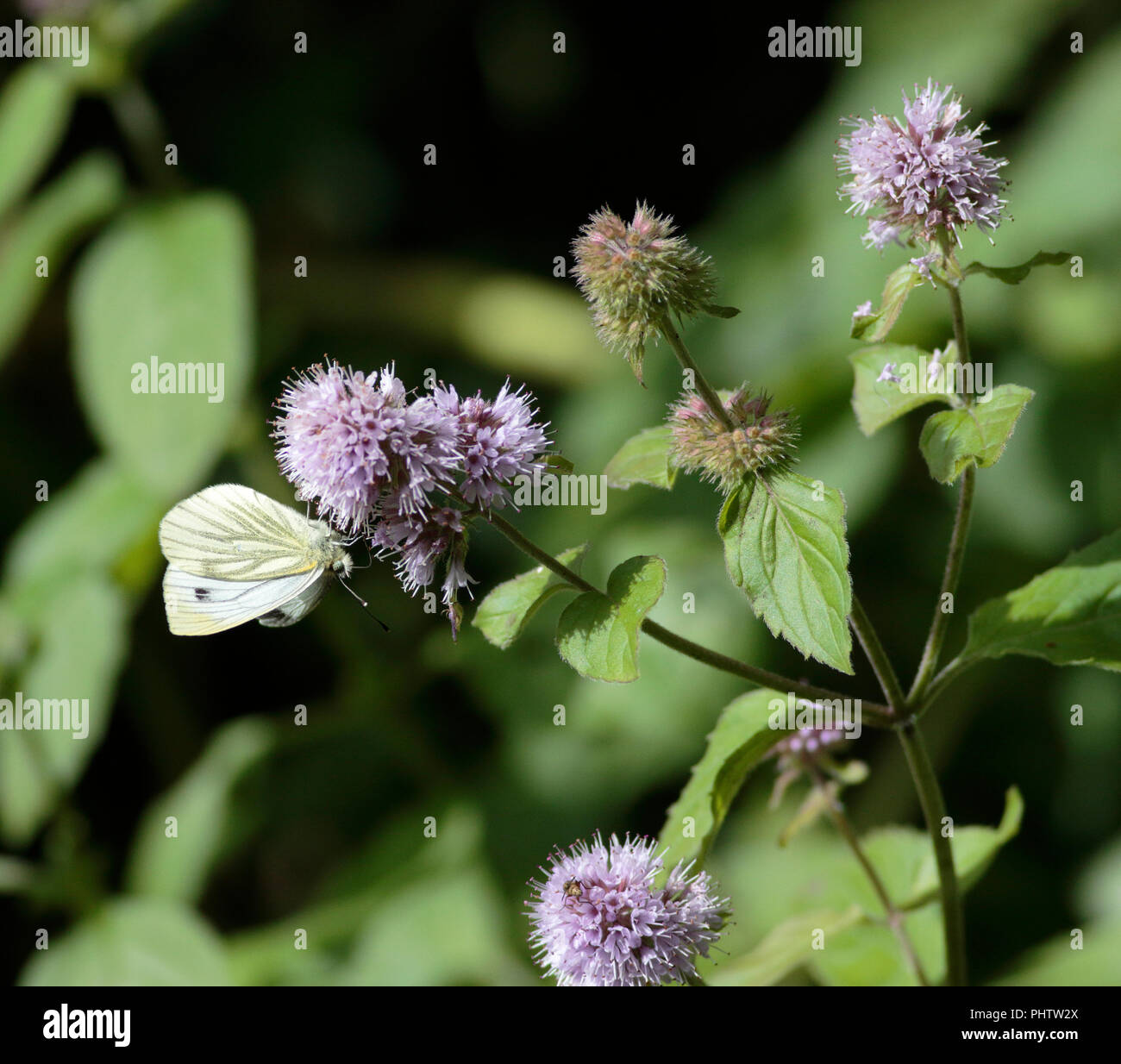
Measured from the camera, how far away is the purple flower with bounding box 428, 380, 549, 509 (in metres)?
1.21

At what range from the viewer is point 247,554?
4.75 ft

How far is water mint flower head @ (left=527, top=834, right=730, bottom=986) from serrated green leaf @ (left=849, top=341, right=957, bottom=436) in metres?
0.52

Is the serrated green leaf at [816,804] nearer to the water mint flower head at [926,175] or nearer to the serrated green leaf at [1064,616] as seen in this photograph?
the serrated green leaf at [1064,616]

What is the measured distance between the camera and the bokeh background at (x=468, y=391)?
2.64 meters

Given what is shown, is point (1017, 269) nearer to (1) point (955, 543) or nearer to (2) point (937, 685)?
(1) point (955, 543)

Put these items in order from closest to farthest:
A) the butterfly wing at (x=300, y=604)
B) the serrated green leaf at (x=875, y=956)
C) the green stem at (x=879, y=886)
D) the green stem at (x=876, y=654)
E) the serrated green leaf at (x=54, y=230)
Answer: the green stem at (x=876, y=654), the butterfly wing at (x=300, y=604), the green stem at (x=879, y=886), the serrated green leaf at (x=875, y=956), the serrated green leaf at (x=54, y=230)

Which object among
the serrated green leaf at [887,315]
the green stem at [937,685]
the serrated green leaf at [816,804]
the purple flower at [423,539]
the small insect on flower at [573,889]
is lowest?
the small insect on flower at [573,889]

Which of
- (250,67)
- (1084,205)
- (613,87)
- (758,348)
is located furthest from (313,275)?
A: (1084,205)

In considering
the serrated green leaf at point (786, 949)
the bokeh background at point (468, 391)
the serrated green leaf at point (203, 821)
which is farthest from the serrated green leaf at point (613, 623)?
the serrated green leaf at point (203, 821)

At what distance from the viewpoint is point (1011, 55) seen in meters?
3.33

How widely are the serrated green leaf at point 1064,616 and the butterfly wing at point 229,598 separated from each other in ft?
2.51

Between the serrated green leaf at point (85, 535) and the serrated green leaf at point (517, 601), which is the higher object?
the serrated green leaf at point (85, 535)

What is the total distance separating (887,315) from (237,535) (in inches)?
30.5

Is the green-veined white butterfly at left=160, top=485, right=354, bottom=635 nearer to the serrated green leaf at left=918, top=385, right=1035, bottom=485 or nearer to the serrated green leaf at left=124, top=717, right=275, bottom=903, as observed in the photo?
the serrated green leaf at left=918, top=385, right=1035, bottom=485
